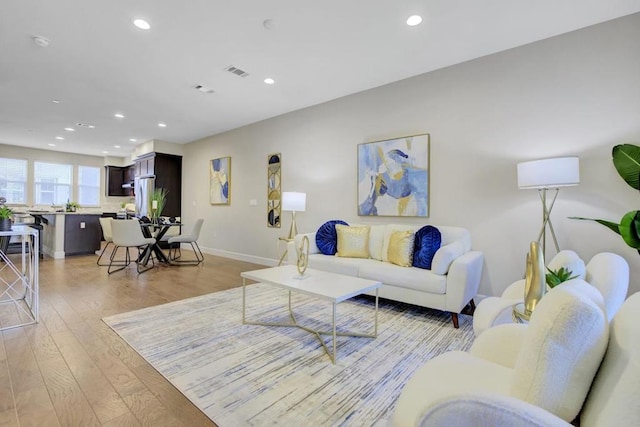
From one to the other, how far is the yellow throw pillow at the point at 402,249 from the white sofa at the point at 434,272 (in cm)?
9

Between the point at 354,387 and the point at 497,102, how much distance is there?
3.16 metres

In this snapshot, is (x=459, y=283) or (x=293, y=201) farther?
(x=293, y=201)

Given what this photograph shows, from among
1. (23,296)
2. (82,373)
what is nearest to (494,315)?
(82,373)

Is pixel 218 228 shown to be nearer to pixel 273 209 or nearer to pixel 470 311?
pixel 273 209

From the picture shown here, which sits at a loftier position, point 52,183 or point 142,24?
point 142,24

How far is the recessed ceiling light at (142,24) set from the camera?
2.72 metres

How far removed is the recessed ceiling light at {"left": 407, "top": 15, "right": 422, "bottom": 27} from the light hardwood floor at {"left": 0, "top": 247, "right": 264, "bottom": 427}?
3288mm

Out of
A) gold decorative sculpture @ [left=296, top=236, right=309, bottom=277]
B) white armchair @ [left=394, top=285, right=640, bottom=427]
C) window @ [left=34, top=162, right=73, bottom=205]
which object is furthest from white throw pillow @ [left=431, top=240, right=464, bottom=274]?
window @ [left=34, top=162, right=73, bottom=205]

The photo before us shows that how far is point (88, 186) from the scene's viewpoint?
9.71 metres

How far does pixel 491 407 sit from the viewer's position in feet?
2.59

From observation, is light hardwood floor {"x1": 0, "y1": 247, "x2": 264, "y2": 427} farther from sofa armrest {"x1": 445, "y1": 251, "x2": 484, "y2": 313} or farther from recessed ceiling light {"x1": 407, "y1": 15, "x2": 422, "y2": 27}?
recessed ceiling light {"x1": 407, "y1": 15, "x2": 422, "y2": 27}

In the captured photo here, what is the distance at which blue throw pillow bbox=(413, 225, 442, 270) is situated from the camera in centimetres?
317

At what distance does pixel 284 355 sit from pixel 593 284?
6.25 ft

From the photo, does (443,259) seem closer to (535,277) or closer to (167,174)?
(535,277)
